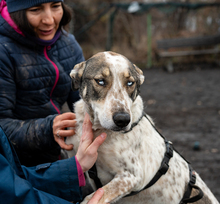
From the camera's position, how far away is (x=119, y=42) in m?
14.5

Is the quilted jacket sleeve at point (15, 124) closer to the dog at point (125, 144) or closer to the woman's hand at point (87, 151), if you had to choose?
the dog at point (125, 144)

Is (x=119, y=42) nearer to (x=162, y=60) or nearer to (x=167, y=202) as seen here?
(x=162, y=60)

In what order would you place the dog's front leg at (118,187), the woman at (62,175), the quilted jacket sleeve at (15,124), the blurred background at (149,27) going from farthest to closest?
the blurred background at (149,27) → the quilted jacket sleeve at (15,124) → the dog's front leg at (118,187) → the woman at (62,175)

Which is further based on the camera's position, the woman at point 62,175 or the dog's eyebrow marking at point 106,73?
the dog's eyebrow marking at point 106,73

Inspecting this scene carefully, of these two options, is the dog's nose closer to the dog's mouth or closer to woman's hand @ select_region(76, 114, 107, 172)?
the dog's mouth

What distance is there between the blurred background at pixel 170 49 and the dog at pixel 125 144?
361 cm

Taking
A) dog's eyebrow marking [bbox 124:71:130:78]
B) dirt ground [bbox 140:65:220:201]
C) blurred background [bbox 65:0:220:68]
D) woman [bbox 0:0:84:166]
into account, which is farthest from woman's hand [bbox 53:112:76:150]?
blurred background [bbox 65:0:220:68]

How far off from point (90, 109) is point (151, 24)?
12682 millimetres

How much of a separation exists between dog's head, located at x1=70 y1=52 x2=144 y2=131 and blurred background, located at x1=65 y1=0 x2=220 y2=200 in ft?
13.2

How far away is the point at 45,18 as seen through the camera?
7.18 ft

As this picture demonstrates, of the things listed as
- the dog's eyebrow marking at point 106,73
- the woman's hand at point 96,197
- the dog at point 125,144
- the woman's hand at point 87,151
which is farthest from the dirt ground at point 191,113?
the woman's hand at point 96,197

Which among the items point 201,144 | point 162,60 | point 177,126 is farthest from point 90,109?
point 162,60

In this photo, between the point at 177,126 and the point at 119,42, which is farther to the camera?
the point at 119,42

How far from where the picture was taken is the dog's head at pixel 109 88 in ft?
6.18
